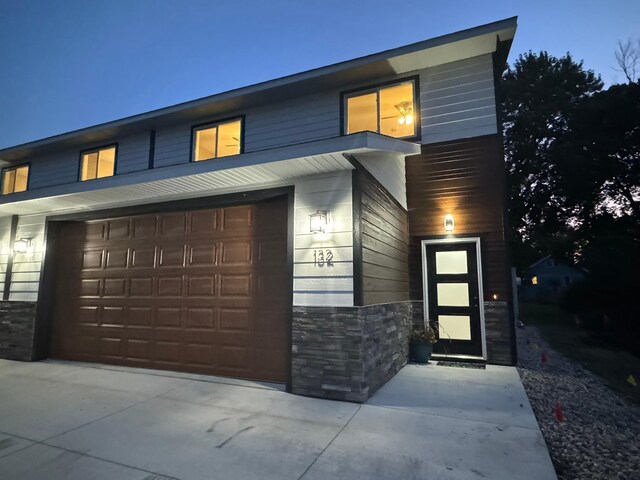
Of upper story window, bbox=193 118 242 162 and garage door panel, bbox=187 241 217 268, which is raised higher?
upper story window, bbox=193 118 242 162

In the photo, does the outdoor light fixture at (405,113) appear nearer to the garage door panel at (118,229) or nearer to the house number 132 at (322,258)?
the house number 132 at (322,258)

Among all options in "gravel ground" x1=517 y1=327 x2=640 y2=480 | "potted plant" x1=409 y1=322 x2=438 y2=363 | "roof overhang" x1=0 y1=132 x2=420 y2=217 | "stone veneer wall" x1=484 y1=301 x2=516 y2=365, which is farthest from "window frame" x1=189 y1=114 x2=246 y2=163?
"gravel ground" x1=517 y1=327 x2=640 y2=480

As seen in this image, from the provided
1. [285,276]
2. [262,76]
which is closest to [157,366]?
[285,276]

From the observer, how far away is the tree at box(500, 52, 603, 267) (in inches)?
711

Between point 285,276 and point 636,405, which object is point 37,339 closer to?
point 285,276

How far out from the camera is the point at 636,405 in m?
4.57

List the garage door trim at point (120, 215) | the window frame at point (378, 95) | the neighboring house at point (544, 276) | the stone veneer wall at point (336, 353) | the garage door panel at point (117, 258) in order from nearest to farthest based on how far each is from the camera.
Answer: the stone veneer wall at point (336, 353) → the garage door trim at point (120, 215) → the garage door panel at point (117, 258) → the window frame at point (378, 95) → the neighboring house at point (544, 276)

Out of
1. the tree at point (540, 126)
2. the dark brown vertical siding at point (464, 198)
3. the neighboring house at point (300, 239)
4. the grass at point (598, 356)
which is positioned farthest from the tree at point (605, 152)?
the dark brown vertical siding at point (464, 198)

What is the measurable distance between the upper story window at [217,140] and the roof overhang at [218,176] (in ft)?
11.1

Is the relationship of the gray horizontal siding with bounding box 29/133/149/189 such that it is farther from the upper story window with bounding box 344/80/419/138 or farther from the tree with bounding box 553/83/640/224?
the tree with bounding box 553/83/640/224

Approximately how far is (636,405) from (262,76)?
478ft

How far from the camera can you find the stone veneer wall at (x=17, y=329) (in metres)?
6.48

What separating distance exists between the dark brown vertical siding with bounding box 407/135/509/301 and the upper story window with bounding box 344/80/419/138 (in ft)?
2.42

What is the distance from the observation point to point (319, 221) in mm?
4480
